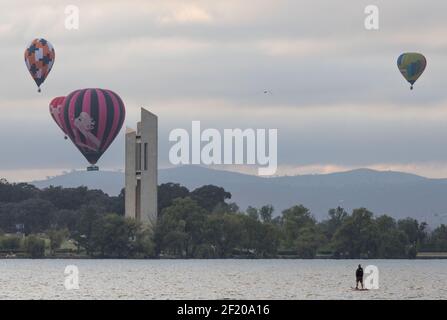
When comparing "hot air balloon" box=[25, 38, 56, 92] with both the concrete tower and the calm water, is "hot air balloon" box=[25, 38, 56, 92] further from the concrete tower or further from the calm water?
the concrete tower

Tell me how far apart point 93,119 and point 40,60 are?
8.19 metres

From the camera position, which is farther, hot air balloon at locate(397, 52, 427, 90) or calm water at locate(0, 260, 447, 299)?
hot air balloon at locate(397, 52, 427, 90)

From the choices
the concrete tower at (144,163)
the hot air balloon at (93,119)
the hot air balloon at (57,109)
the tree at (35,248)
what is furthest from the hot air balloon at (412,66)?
the tree at (35,248)

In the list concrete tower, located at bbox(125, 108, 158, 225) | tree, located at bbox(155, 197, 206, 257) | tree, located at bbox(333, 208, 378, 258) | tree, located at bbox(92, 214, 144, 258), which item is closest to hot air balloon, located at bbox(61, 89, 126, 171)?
tree, located at bbox(92, 214, 144, 258)

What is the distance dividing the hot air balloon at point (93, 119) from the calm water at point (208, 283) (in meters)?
12.9

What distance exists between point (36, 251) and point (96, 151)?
41463 millimetres

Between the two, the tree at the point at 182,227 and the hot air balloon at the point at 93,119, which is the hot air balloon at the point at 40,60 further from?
the tree at the point at 182,227

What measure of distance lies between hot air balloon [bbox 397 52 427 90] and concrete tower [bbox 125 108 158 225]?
4658 cm

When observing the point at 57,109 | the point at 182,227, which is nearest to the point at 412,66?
the point at 57,109

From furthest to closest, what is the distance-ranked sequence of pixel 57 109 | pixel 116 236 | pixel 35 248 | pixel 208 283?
pixel 35 248
pixel 116 236
pixel 57 109
pixel 208 283

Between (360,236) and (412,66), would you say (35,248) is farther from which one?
(412,66)

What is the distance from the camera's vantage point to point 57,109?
168 meters

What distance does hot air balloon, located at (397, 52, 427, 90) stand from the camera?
5753 inches

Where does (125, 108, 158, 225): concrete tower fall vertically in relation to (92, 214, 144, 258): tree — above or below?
above
